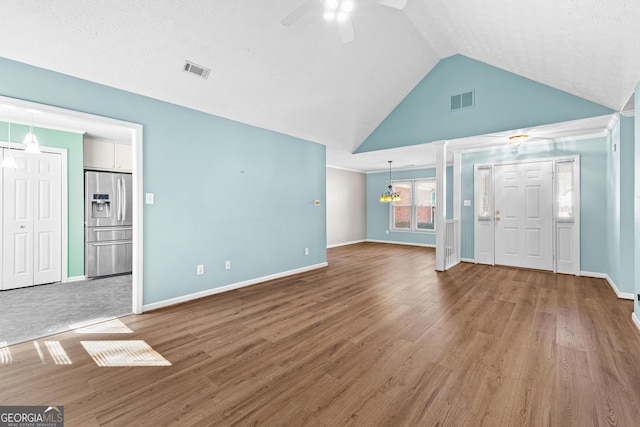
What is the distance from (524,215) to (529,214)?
9 centimetres

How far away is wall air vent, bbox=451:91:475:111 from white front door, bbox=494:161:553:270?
1826 mm

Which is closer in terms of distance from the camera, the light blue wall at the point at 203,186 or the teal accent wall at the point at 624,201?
the light blue wall at the point at 203,186

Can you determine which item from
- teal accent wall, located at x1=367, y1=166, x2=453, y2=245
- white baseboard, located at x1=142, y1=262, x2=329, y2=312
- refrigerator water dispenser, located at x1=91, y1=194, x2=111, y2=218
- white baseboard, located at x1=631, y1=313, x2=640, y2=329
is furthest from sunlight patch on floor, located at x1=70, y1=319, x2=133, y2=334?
teal accent wall, located at x1=367, y1=166, x2=453, y2=245

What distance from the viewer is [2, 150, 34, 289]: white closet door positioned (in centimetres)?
435

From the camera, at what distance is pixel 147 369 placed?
7.30ft

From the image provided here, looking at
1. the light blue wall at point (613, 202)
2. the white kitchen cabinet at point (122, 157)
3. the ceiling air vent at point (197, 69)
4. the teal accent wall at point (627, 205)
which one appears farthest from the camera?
the white kitchen cabinet at point (122, 157)

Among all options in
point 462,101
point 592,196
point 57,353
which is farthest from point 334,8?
point 592,196

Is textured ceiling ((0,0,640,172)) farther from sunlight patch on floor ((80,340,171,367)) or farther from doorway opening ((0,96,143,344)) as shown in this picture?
sunlight patch on floor ((80,340,171,367))

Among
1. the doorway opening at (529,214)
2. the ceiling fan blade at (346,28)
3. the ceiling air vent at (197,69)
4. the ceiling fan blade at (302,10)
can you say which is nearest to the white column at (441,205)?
the doorway opening at (529,214)

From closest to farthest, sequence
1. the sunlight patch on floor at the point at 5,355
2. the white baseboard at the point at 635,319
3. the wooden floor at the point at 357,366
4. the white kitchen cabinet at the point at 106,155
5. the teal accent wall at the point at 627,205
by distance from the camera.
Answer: the wooden floor at the point at 357,366 → the sunlight patch on floor at the point at 5,355 → the white baseboard at the point at 635,319 → the teal accent wall at the point at 627,205 → the white kitchen cabinet at the point at 106,155

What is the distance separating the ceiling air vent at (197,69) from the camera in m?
3.20

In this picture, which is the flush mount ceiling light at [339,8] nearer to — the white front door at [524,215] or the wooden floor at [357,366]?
the wooden floor at [357,366]

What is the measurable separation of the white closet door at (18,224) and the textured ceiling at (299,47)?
2848 mm

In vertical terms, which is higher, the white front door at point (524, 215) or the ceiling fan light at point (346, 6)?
the ceiling fan light at point (346, 6)
